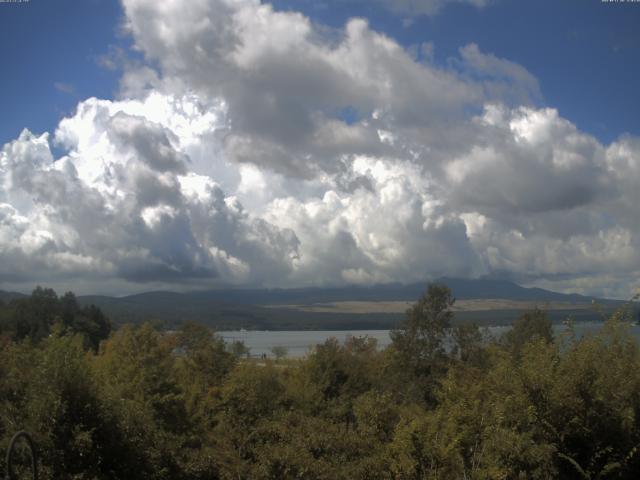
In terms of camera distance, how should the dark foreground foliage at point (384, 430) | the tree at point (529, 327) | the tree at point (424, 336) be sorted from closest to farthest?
the dark foreground foliage at point (384, 430) → the tree at point (529, 327) → the tree at point (424, 336)

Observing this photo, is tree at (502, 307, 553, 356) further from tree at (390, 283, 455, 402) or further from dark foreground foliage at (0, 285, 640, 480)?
dark foreground foliage at (0, 285, 640, 480)

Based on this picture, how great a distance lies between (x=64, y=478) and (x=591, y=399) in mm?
13483

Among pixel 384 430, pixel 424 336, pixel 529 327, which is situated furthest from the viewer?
pixel 529 327

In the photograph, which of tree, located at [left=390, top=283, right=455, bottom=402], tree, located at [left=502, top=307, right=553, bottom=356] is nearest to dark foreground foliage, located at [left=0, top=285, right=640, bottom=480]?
tree, located at [left=390, top=283, right=455, bottom=402]

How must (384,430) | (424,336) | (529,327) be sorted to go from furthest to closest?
(529,327) < (424,336) < (384,430)

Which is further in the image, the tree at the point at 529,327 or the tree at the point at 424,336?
the tree at the point at 424,336

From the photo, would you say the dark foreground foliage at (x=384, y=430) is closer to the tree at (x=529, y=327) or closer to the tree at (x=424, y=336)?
the tree at (x=424, y=336)

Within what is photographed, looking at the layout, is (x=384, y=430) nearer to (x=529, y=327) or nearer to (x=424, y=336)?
(x=424, y=336)

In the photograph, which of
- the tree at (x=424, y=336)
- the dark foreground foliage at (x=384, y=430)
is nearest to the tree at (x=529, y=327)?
the tree at (x=424, y=336)

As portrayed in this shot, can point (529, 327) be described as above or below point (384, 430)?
above

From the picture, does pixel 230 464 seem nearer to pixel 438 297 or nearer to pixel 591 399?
pixel 591 399

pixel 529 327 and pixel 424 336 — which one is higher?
pixel 529 327

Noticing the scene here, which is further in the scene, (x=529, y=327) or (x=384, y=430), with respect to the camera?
(x=529, y=327)

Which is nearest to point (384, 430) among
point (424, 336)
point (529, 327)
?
point (424, 336)
